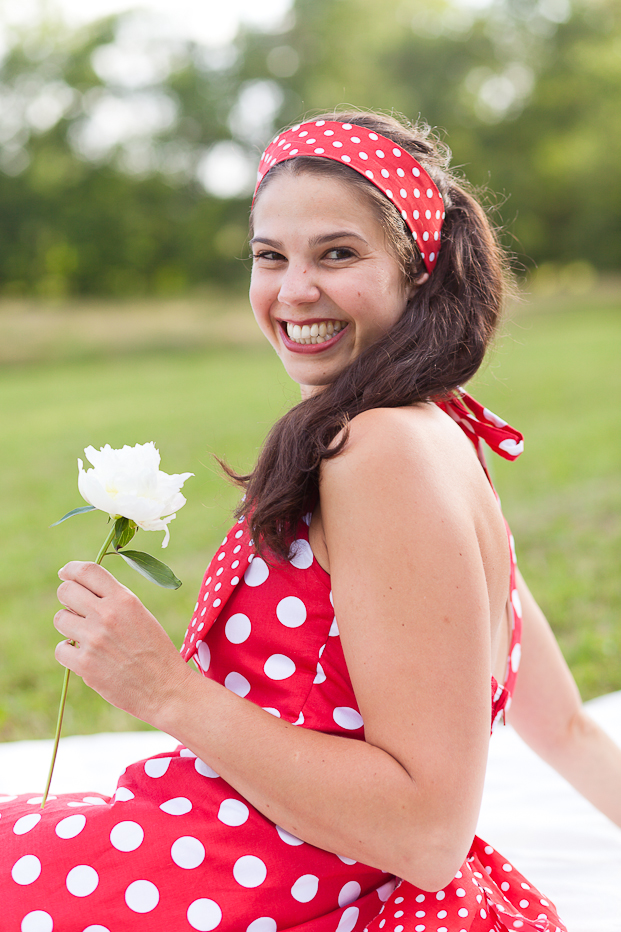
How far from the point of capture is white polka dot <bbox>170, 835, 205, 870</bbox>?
4.24 feet

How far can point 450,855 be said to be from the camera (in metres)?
1.24

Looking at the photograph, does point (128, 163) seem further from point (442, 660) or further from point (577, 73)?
point (442, 660)

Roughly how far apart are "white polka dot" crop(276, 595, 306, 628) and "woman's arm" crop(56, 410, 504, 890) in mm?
101

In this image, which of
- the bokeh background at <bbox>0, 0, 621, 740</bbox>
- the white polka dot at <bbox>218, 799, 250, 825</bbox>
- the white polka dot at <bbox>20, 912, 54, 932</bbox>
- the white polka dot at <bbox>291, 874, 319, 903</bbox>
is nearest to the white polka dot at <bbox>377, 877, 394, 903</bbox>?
the white polka dot at <bbox>291, 874, 319, 903</bbox>

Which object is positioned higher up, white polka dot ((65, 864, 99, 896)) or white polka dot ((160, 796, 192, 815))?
white polka dot ((160, 796, 192, 815))

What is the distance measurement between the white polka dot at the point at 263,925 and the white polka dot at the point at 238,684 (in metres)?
0.35

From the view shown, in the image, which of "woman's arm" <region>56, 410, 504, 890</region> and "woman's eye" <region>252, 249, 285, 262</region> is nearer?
"woman's arm" <region>56, 410, 504, 890</region>

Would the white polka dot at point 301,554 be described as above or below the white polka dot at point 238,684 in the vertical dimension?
above

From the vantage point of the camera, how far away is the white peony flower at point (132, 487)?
4.26ft

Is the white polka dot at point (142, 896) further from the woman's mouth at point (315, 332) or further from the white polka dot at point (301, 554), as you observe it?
the woman's mouth at point (315, 332)

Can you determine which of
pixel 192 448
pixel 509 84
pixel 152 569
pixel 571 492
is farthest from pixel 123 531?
pixel 509 84

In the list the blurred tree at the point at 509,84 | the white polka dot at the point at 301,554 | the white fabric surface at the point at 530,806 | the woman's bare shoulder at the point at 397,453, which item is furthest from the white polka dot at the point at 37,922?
the blurred tree at the point at 509,84

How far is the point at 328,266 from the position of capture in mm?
1580

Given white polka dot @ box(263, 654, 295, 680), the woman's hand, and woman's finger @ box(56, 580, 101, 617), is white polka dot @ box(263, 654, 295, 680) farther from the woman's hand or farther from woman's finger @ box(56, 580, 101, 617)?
woman's finger @ box(56, 580, 101, 617)
